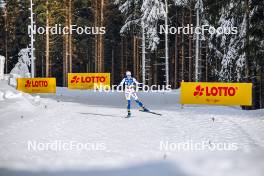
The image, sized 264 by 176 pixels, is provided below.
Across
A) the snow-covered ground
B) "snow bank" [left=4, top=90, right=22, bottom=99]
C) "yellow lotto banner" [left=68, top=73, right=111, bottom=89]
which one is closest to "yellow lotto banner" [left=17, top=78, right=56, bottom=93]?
"yellow lotto banner" [left=68, top=73, right=111, bottom=89]

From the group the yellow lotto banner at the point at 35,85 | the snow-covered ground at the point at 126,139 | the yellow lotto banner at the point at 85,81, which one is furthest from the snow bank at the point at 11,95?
the yellow lotto banner at the point at 85,81

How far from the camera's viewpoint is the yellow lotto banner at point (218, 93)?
16125mm

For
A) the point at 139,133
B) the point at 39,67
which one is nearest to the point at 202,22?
the point at 139,133

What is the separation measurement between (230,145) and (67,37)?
3008 centimetres

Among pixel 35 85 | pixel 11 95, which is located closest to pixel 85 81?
pixel 35 85

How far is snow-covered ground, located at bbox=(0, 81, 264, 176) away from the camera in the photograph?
7453 mm

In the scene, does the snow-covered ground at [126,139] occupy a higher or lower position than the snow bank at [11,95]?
lower

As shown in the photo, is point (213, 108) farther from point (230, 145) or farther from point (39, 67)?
point (39, 67)

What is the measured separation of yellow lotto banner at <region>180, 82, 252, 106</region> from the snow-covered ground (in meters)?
0.44

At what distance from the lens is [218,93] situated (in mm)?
16453

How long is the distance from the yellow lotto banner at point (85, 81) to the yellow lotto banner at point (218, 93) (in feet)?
37.3

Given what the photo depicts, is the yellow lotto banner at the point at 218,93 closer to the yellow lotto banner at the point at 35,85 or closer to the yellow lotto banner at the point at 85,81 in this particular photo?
the yellow lotto banner at the point at 35,85

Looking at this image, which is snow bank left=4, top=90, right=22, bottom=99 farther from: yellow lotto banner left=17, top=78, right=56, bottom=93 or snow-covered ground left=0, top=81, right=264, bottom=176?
yellow lotto banner left=17, top=78, right=56, bottom=93

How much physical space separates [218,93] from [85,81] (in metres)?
13.9
